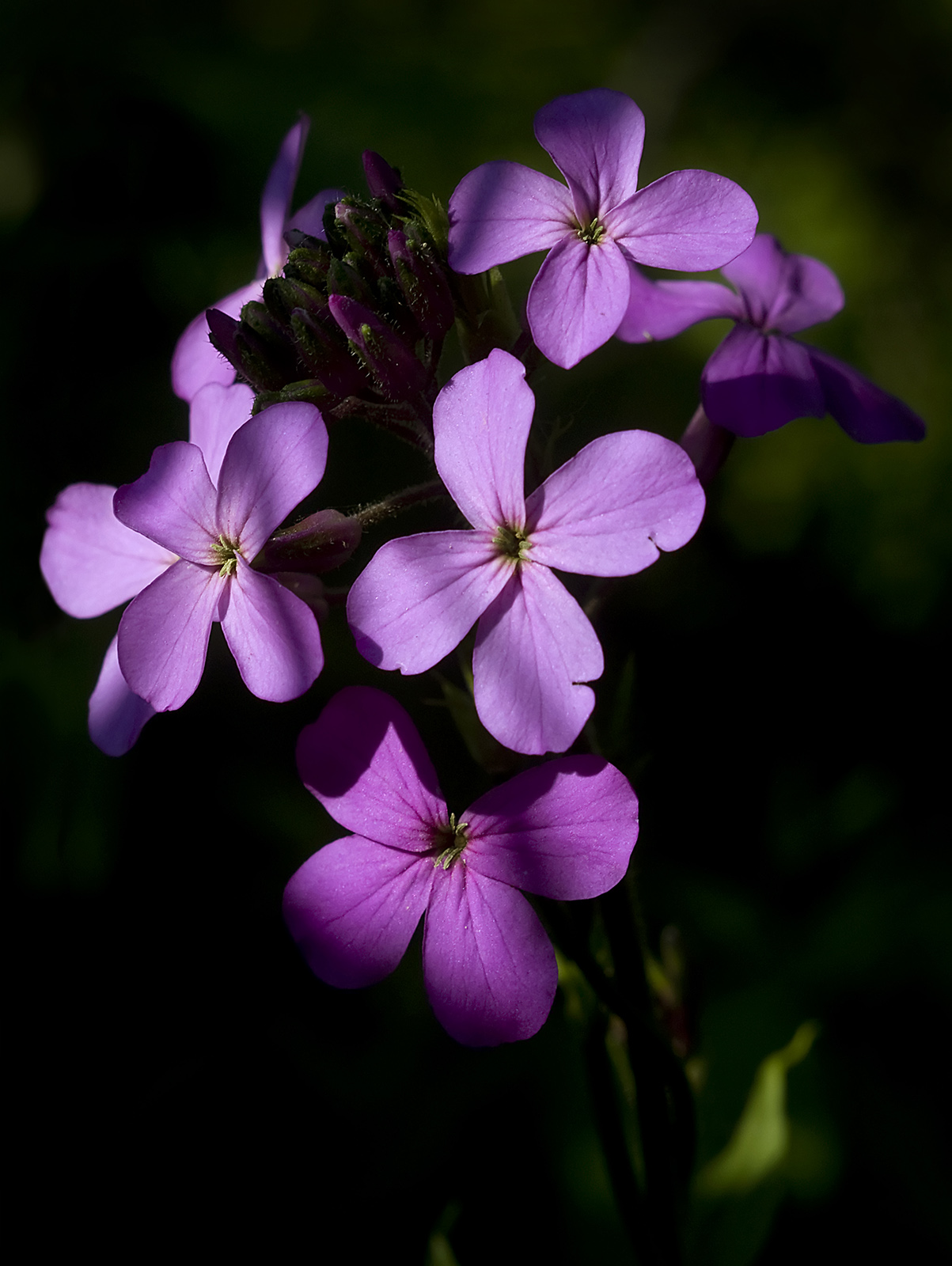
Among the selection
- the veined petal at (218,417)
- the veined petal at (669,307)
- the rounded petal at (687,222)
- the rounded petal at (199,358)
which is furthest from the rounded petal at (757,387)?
the rounded petal at (199,358)

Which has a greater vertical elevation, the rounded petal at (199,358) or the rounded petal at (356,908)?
the rounded petal at (199,358)

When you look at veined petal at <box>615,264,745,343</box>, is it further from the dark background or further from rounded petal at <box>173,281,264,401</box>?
the dark background

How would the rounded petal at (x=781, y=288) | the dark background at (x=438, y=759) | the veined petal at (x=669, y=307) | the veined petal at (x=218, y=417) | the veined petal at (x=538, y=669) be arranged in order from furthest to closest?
the dark background at (x=438, y=759) → the rounded petal at (x=781, y=288) → the veined petal at (x=669, y=307) → the veined petal at (x=218, y=417) → the veined petal at (x=538, y=669)

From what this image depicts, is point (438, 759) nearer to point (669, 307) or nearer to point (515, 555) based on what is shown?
Result: point (669, 307)

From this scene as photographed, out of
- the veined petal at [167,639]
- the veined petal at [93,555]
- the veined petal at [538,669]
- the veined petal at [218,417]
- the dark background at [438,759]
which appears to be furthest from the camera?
the dark background at [438,759]

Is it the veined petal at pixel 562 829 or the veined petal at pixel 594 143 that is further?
the veined petal at pixel 594 143

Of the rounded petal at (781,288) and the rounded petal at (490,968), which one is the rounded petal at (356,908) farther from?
the rounded petal at (781,288)

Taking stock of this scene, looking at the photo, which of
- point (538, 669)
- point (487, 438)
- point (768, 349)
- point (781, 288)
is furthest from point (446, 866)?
point (781, 288)
